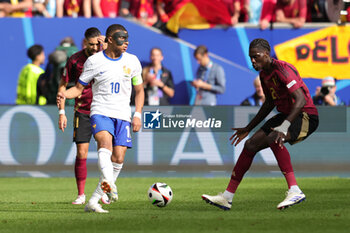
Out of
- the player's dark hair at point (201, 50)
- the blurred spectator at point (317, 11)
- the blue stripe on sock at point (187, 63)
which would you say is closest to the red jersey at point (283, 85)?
the player's dark hair at point (201, 50)

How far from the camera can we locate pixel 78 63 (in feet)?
34.3

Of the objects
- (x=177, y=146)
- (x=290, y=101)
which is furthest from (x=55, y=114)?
(x=290, y=101)

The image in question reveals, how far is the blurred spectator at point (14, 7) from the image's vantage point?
58.8ft

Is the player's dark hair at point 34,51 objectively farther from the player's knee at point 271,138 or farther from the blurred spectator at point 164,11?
the player's knee at point 271,138

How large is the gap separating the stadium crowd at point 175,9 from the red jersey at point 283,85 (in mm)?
8674

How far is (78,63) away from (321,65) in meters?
9.03

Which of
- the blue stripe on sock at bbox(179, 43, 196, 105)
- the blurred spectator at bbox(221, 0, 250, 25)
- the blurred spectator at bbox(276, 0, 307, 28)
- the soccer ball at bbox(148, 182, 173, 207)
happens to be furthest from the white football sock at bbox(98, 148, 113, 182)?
the blurred spectator at bbox(276, 0, 307, 28)

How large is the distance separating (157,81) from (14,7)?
3.94m

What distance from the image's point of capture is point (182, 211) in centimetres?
944

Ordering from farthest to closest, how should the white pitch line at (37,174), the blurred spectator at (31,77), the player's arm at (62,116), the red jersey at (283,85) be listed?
the blurred spectator at (31,77)
the white pitch line at (37,174)
the player's arm at (62,116)
the red jersey at (283,85)

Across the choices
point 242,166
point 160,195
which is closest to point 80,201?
point 160,195

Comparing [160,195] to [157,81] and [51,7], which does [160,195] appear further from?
[51,7]

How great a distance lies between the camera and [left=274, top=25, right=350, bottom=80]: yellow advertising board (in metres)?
18.1

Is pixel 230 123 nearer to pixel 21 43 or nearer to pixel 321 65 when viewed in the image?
pixel 321 65
